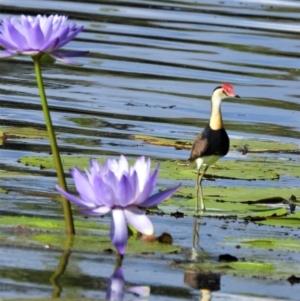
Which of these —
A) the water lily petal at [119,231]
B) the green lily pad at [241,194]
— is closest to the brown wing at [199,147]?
the green lily pad at [241,194]

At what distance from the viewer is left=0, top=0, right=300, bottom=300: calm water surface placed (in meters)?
4.77

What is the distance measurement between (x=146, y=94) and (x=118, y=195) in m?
6.84

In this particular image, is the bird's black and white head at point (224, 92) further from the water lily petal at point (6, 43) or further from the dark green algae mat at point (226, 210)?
the water lily petal at point (6, 43)

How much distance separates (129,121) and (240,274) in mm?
5034

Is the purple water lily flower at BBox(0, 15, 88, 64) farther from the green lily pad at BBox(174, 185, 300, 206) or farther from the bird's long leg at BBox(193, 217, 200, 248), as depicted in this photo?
the green lily pad at BBox(174, 185, 300, 206)

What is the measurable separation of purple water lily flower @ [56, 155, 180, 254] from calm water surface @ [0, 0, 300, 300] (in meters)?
0.24

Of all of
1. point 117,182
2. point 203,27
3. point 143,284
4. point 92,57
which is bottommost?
point 143,284

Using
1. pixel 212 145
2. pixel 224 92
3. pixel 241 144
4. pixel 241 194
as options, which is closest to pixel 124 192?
pixel 241 194

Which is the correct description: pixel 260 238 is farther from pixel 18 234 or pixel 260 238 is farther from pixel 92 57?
pixel 92 57

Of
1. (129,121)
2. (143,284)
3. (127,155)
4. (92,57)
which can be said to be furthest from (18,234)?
(92,57)

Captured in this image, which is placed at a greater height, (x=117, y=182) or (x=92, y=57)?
(x=92, y=57)

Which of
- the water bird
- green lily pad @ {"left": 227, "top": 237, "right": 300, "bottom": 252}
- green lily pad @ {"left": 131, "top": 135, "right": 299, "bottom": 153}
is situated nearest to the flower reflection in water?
green lily pad @ {"left": 227, "top": 237, "right": 300, "bottom": 252}

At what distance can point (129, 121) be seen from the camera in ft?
32.0

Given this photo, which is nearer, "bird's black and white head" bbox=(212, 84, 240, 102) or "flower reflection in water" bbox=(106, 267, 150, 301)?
"flower reflection in water" bbox=(106, 267, 150, 301)
